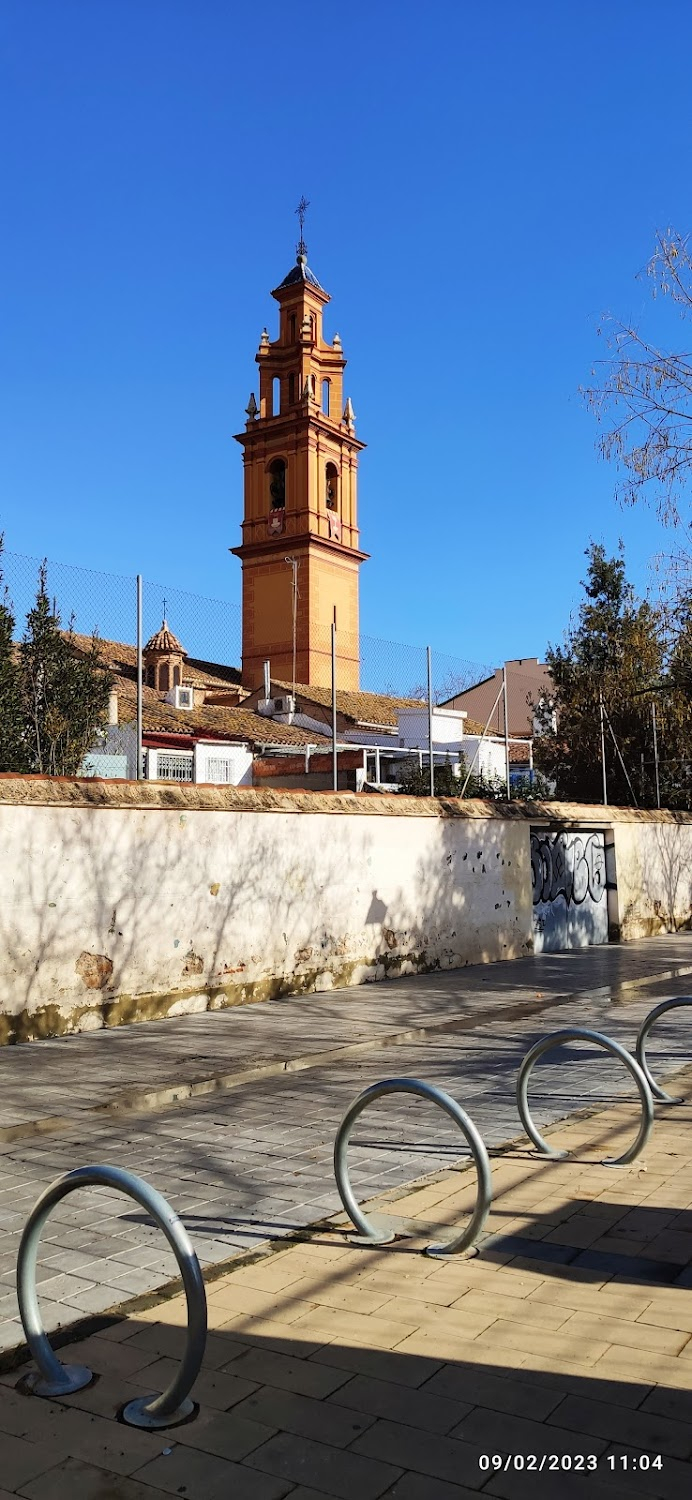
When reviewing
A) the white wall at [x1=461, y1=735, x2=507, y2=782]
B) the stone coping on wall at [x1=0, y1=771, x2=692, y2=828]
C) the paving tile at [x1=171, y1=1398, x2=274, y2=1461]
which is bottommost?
the paving tile at [x1=171, y1=1398, x2=274, y2=1461]

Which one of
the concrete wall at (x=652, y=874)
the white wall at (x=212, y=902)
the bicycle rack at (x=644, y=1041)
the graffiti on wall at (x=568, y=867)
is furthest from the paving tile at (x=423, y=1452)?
the concrete wall at (x=652, y=874)

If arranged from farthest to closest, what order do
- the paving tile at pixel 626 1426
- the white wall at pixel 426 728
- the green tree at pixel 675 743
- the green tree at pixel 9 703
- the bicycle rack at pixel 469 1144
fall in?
the white wall at pixel 426 728 < the green tree at pixel 675 743 < the green tree at pixel 9 703 < the bicycle rack at pixel 469 1144 < the paving tile at pixel 626 1426

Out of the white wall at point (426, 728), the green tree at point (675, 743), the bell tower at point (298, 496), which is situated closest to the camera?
the green tree at point (675, 743)

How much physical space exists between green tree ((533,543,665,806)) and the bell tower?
20509 millimetres

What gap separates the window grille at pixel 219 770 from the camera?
84.3 feet

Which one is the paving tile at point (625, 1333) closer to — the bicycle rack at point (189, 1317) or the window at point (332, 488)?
the bicycle rack at point (189, 1317)

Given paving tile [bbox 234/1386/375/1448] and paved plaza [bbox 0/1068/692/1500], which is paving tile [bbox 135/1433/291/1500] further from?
paving tile [bbox 234/1386/375/1448]

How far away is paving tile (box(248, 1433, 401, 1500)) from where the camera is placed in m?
2.75

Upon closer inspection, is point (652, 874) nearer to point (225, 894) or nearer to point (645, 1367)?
point (225, 894)

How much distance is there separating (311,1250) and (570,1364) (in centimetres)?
129

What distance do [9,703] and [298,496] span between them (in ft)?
137

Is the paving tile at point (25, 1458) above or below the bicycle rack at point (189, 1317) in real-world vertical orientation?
below

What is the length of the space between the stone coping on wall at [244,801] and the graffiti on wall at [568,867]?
0.34 metres

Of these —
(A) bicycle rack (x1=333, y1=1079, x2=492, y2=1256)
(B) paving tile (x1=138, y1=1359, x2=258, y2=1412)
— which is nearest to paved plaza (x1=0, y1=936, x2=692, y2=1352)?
(A) bicycle rack (x1=333, y1=1079, x2=492, y2=1256)
